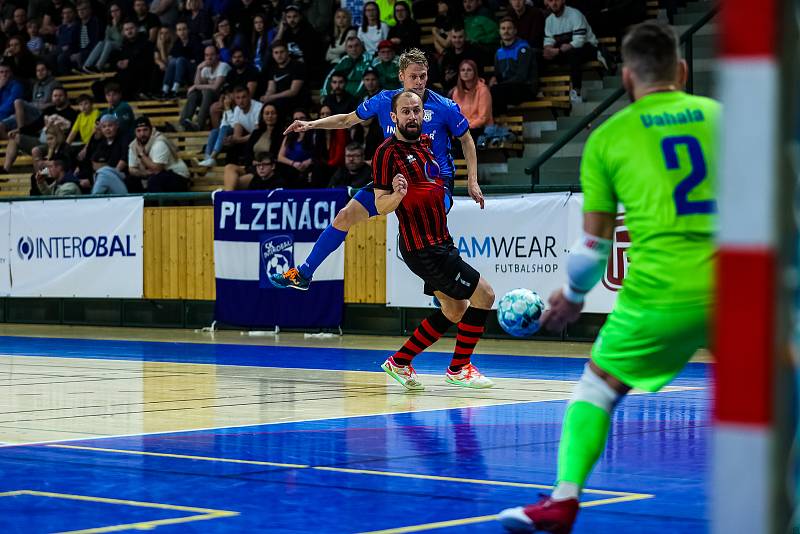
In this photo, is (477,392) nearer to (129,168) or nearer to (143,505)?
(143,505)

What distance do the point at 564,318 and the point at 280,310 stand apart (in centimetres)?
1328

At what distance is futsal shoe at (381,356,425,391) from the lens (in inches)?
432

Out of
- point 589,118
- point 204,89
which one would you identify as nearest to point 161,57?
point 204,89

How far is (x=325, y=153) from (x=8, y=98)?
8.70m


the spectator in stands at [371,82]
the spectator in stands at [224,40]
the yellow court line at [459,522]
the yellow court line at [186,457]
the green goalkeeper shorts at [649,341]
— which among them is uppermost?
the spectator in stands at [224,40]

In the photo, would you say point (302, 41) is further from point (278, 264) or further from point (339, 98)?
point (278, 264)

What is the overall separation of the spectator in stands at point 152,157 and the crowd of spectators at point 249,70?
0.07 feet

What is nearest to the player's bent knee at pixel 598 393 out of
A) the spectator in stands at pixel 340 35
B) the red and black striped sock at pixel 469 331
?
the red and black striped sock at pixel 469 331

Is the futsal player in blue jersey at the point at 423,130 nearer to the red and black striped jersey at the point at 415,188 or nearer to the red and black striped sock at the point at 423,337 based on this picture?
the red and black striped jersey at the point at 415,188

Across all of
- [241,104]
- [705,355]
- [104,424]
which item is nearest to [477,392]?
[104,424]

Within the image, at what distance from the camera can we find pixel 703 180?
15.9 ft

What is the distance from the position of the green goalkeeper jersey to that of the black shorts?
18.5ft

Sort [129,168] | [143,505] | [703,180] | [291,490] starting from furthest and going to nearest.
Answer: [129,168] → [291,490] → [143,505] → [703,180]

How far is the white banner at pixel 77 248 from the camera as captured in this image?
63.2 feet
